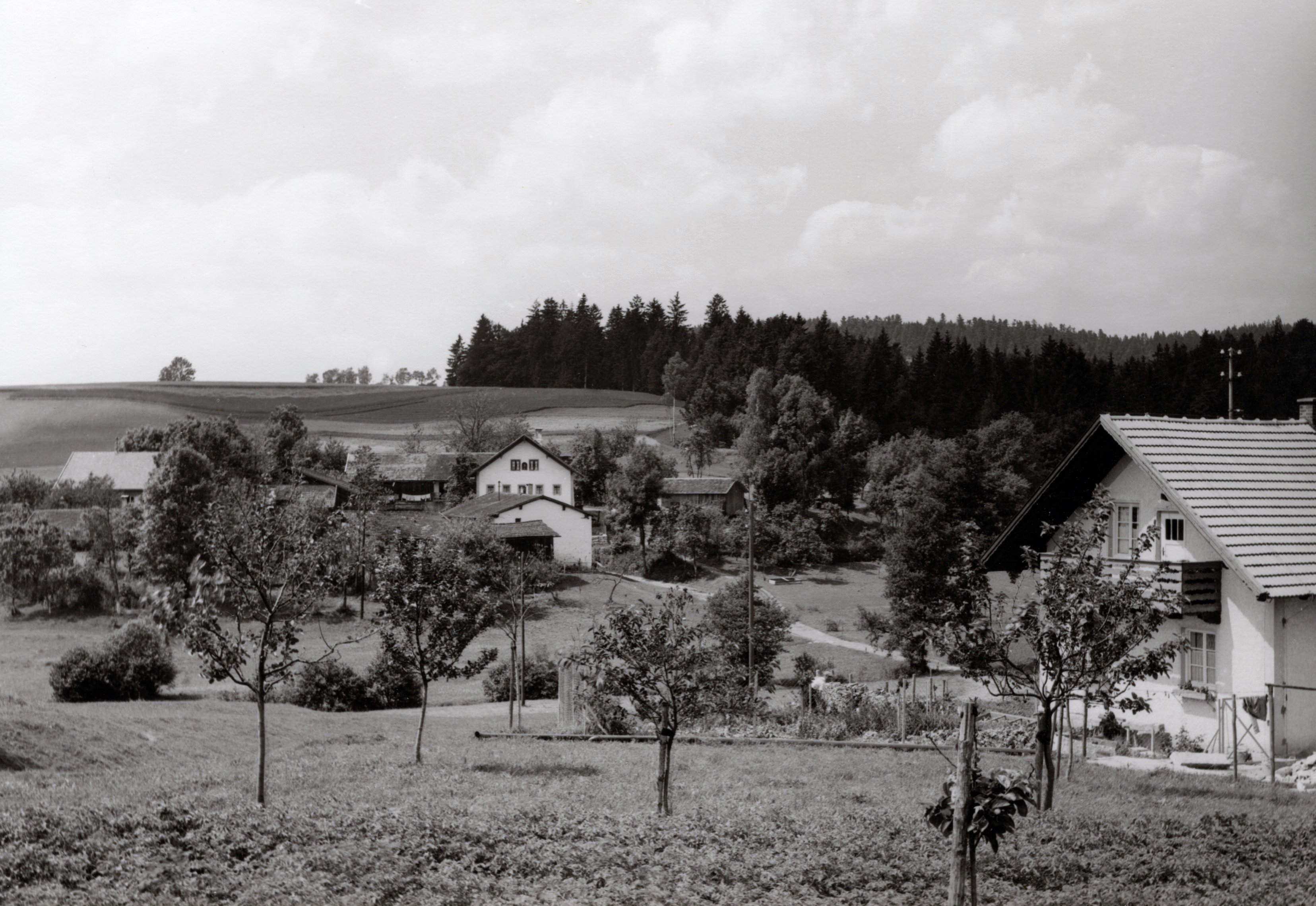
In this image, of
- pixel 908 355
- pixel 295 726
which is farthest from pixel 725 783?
pixel 908 355

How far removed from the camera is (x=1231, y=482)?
22188mm

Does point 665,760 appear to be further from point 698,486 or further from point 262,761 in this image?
point 698,486

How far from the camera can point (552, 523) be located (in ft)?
205

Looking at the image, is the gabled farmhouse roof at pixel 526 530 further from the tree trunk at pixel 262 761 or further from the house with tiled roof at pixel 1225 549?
the tree trunk at pixel 262 761

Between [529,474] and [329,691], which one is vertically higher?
[529,474]

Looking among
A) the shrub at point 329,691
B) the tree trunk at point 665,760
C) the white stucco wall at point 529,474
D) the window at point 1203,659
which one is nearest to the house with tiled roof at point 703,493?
the white stucco wall at point 529,474

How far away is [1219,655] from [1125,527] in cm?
375

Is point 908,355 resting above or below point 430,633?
above

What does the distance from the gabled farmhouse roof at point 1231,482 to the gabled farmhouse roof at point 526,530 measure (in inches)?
1489

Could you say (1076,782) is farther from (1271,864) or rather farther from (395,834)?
(395,834)

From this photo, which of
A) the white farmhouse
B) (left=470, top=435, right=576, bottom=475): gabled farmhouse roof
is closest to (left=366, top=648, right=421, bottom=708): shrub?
the white farmhouse

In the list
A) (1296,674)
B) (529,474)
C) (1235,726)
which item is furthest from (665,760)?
(529,474)

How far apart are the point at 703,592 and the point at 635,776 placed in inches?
1544

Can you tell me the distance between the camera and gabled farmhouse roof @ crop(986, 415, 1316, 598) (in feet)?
67.5
